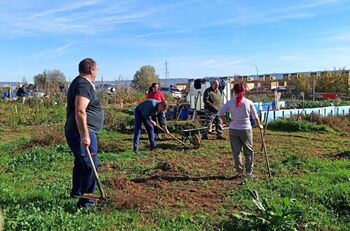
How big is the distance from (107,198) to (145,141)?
20.5 feet

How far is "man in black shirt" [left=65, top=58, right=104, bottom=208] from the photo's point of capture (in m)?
5.18

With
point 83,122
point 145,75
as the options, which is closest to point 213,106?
point 83,122

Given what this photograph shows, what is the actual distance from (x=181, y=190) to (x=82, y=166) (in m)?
1.66

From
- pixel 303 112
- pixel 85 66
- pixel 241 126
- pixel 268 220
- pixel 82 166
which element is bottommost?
pixel 268 220

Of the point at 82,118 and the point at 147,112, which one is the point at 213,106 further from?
the point at 82,118

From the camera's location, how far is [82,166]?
550 cm

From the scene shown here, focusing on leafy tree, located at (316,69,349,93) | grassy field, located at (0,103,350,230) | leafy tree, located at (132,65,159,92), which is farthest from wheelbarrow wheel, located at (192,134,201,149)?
leafy tree, located at (132,65,159,92)

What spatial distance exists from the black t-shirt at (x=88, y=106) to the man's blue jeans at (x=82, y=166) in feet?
0.32

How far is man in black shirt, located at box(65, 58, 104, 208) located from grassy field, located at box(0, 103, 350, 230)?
0.35 meters

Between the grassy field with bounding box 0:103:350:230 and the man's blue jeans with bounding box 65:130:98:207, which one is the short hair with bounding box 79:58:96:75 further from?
the grassy field with bounding box 0:103:350:230

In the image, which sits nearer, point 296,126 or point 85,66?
point 85,66

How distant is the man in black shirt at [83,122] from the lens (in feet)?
17.0

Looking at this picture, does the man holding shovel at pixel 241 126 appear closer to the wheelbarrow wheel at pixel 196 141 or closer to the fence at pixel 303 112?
the wheelbarrow wheel at pixel 196 141

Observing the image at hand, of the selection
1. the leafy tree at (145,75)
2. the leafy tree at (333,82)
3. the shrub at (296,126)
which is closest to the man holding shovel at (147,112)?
the shrub at (296,126)
